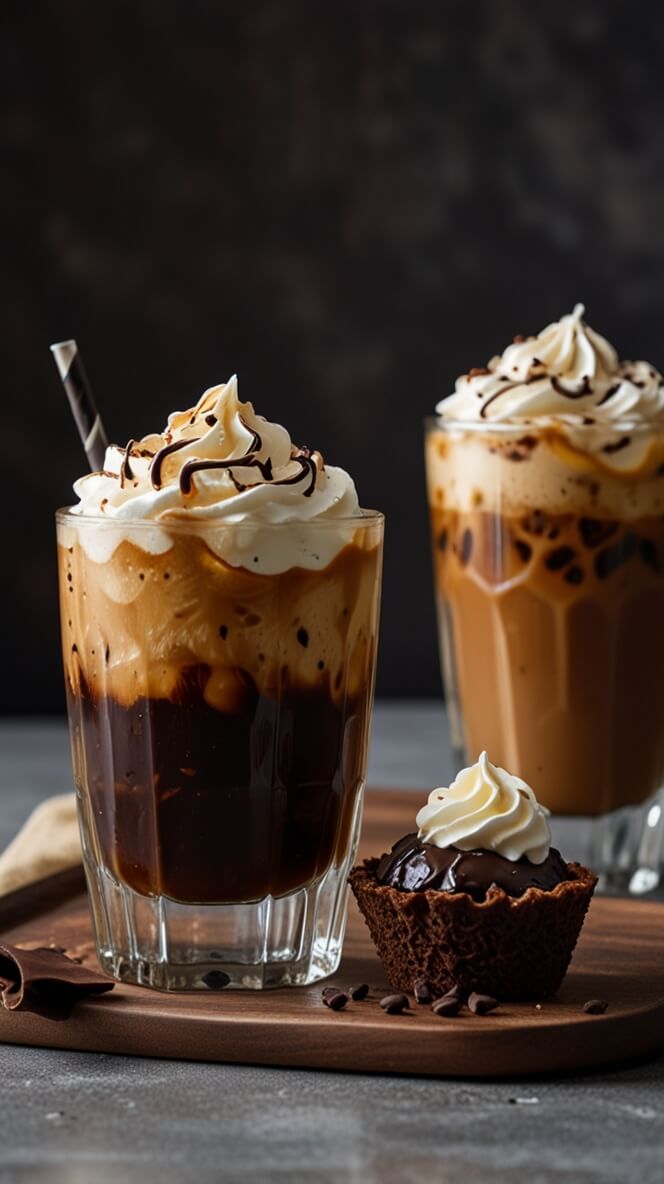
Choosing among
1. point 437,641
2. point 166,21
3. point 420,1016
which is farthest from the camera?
point 437,641

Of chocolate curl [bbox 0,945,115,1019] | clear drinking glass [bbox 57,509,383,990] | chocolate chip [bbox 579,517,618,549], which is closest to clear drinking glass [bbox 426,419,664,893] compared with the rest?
chocolate chip [bbox 579,517,618,549]

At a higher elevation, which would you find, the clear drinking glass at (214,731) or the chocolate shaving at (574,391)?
the chocolate shaving at (574,391)

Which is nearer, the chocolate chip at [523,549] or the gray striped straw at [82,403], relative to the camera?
the gray striped straw at [82,403]

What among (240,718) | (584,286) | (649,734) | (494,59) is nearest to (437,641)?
(584,286)

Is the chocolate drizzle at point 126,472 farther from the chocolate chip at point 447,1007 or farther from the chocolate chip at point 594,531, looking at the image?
the chocolate chip at point 594,531

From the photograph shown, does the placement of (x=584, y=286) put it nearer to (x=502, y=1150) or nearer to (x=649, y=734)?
(x=649, y=734)

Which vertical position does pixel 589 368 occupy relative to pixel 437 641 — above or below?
above

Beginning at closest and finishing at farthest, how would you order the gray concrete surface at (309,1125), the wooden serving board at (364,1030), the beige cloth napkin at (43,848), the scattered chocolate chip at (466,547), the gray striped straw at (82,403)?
the gray concrete surface at (309,1125) < the wooden serving board at (364,1030) < the gray striped straw at (82,403) < the beige cloth napkin at (43,848) < the scattered chocolate chip at (466,547)

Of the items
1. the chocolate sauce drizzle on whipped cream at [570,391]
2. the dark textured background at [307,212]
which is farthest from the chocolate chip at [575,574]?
the dark textured background at [307,212]
